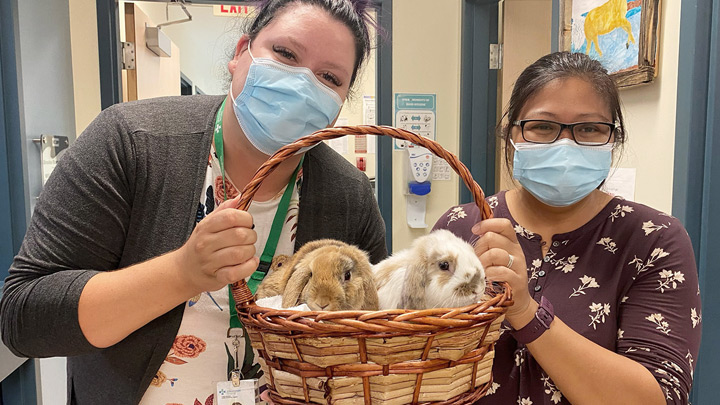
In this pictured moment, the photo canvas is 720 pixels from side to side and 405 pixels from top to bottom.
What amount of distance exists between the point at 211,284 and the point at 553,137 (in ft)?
2.81

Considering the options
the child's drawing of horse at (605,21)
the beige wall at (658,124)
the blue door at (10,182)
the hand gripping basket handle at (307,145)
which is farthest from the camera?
the blue door at (10,182)

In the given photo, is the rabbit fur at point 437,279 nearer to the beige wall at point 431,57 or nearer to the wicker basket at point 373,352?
the wicker basket at point 373,352

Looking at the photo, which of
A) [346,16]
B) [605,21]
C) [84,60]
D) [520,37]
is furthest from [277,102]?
[520,37]

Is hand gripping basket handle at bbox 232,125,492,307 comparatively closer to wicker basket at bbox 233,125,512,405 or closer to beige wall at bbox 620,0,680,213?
wicker basket at bbox 233,125,512,405

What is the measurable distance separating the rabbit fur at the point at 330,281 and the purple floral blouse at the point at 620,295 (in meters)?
0.45

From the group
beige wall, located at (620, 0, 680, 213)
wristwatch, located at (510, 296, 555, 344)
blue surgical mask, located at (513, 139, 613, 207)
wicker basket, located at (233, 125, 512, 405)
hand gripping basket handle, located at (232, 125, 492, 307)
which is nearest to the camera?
wicker basket, located at (233, 125, 512, 405)

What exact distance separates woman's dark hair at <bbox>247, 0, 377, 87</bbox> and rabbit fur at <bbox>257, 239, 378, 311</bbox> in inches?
18.3

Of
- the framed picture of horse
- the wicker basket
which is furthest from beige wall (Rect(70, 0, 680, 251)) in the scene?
the wicker basket

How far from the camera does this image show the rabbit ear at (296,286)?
2.43 ft

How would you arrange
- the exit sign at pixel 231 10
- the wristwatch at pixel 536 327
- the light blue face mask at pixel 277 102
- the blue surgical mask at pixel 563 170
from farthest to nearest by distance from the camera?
the exit sign at pixel 231 10, the blue surgical mask at pixel 563 170, the light blue face mask at pixel 277 102, the wristwatch at pixel 536 327

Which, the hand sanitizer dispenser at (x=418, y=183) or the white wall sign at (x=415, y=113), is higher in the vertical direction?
the white wall sign at (x=415, y=113)

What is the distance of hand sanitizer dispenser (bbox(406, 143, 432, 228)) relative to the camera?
290cm

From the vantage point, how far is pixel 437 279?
0.74 m

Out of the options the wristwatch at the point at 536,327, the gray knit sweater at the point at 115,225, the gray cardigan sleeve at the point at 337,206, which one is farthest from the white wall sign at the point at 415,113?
the wristwatch at the point at 536,327
